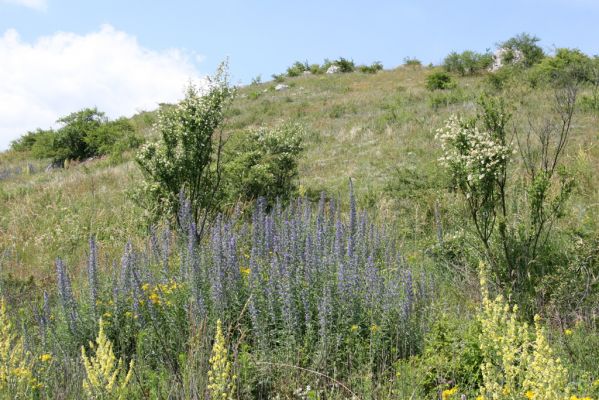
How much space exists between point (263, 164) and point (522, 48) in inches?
962

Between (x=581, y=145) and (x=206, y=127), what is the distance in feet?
23.4

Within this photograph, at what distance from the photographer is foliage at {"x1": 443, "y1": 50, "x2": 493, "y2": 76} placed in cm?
2928

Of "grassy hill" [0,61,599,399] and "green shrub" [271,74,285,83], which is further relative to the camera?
"green shrub" [271,74,285,83]

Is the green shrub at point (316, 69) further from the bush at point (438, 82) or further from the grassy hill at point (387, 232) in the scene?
the grassy hill at point (387, 232)

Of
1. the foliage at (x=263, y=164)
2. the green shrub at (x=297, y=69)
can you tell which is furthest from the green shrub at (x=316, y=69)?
the foliage at (x=263, y=164)

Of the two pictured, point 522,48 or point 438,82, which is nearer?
point 438,82

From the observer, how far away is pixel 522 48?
30.1 meters

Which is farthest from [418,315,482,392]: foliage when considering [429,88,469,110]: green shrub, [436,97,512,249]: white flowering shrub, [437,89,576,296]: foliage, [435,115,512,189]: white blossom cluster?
[429,88,469,110]: green shrub

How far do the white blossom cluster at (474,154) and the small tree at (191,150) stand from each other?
2831 millimetres

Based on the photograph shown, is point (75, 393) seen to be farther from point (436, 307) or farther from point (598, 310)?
point (598, 310)

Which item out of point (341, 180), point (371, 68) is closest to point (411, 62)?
point (371, 68)

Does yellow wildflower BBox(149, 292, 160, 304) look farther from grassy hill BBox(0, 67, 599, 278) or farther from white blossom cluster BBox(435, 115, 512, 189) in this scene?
white blossom cluster BBox(435, 115, 512, 189)

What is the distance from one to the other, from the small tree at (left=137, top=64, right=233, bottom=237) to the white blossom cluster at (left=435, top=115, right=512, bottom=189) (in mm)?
2831

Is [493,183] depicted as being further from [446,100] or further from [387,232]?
[446,100]
